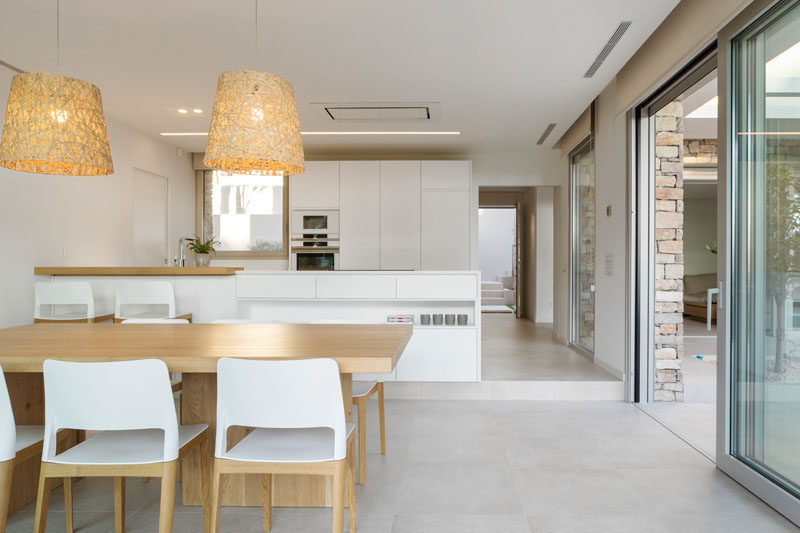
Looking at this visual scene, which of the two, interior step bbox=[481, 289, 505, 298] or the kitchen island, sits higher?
the kitchen island

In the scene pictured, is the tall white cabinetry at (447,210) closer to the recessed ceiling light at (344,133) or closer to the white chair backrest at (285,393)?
the recessed ceiling light at (344,133)

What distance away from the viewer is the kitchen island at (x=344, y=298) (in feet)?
13.2

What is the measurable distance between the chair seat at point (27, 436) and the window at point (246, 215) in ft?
15.8

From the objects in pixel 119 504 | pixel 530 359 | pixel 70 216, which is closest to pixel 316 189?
pixel 70 216

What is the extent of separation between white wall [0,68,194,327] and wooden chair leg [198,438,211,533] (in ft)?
9.22

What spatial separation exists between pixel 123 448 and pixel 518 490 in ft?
5.34

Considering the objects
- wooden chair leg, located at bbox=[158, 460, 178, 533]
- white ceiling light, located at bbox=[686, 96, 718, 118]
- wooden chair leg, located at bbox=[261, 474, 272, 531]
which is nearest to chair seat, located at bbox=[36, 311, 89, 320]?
wooden chair leg, located at bbox=[261, 474, 272, 531]

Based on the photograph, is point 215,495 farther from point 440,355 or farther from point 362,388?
point 440,355

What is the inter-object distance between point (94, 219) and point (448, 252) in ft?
12.1

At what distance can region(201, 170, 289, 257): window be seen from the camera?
6691 millimetres

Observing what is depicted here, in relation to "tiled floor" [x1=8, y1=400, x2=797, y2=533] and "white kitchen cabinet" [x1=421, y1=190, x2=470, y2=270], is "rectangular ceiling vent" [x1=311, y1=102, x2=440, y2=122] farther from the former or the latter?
"tiled floor" [x1=8, y1=400, x2=797, y2=533]

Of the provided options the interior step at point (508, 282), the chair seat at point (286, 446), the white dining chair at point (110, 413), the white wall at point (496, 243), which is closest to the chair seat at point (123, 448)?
the white dining chair at point (110, 413)

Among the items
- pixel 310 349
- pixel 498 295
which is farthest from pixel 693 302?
pixel 310 349

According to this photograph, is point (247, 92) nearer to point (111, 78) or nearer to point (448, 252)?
point (111, 78)
